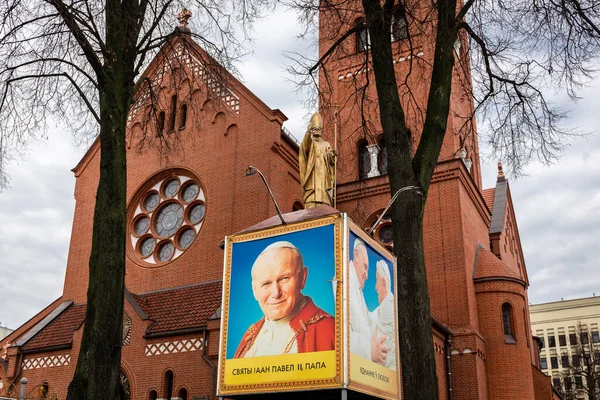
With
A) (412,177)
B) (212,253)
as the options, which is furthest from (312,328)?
(212,253)

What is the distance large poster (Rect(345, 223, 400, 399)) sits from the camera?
9711 millimetres

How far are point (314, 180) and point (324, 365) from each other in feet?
14.4

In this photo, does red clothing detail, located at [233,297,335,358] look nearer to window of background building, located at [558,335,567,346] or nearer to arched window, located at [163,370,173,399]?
arched window, located at [163,370,173,399]

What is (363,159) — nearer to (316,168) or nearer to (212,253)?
(212,253)

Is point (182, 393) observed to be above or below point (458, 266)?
below

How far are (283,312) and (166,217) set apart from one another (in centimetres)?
1198

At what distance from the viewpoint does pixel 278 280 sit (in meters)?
10.4

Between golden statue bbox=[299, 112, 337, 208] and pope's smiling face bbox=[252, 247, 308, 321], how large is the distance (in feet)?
8.32

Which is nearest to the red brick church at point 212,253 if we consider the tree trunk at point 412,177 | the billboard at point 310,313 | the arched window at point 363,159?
the arched window at point 363,159

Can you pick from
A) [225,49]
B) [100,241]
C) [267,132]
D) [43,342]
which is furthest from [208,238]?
[100,241]

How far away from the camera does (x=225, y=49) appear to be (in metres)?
12.3

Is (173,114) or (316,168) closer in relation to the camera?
(316,168)

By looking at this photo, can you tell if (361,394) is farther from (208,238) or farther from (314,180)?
(208,238)

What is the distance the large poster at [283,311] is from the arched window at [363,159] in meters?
13.3
